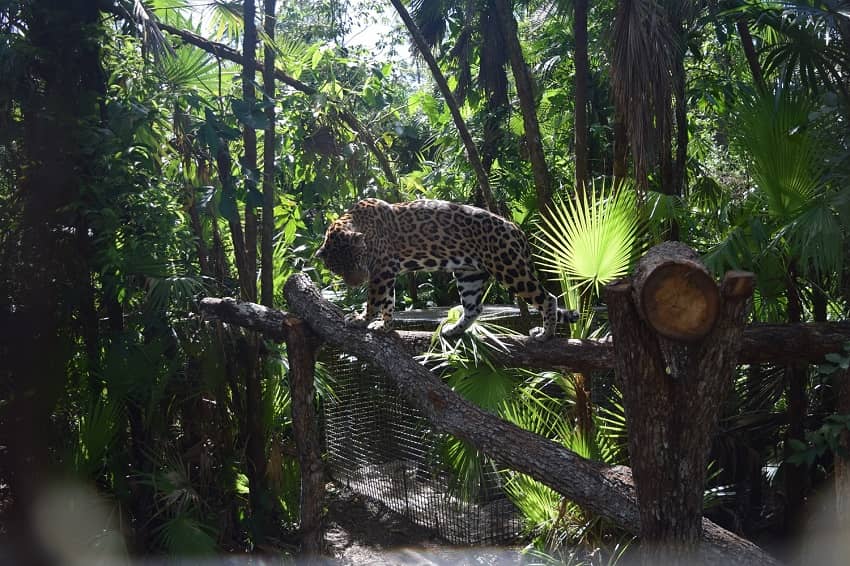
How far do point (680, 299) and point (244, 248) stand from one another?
471 cm

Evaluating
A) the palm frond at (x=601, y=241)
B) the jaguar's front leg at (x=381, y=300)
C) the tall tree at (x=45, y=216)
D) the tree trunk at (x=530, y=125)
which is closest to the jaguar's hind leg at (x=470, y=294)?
the jaguar's front leg at (x=381, y=300)

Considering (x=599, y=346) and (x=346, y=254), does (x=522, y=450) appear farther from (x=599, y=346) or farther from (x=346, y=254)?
(x=346, y=254)

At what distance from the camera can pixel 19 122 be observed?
19.3 ft

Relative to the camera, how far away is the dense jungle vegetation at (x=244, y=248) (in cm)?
514

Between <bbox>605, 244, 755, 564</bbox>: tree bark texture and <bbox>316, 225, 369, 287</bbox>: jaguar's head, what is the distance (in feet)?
10.1

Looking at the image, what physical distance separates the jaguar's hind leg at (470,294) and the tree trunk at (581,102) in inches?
50.9

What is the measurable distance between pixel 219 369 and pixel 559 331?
2.75 m

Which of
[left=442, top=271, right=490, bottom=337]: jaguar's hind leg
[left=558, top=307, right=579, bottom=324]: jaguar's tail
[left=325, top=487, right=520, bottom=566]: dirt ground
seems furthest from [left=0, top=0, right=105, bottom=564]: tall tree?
[left=558, top=307, right=579, bottom=324]: jaguar's tail

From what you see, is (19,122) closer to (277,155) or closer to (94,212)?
(94,212)

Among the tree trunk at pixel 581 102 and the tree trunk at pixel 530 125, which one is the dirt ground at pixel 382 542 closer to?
the tree trunk at pixel 530 125

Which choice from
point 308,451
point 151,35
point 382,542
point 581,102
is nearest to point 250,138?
point 151,35

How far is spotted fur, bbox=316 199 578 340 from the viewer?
5789 millimetres

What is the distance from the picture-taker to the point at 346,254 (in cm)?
600

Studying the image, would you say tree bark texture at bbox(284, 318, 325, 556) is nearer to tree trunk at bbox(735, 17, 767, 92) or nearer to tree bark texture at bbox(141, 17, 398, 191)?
tree bark texture at bbox(141, 17, 398, 191)
